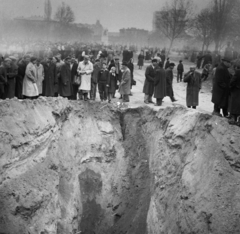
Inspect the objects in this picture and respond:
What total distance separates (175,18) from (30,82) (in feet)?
73.4

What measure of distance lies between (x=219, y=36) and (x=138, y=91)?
822 centimetres

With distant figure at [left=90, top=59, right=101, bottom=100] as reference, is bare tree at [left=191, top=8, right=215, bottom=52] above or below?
above

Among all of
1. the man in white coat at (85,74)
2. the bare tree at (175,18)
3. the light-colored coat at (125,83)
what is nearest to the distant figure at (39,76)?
the man in white coat at (85,74)

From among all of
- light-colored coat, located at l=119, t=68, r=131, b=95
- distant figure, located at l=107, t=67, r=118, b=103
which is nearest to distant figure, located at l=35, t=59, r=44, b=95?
distant figure, located at l=107, t=67, r=118, b=103

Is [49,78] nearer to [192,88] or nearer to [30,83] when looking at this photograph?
[30,83]

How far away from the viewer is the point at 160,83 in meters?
14.0

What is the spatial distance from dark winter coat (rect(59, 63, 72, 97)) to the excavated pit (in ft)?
6.32

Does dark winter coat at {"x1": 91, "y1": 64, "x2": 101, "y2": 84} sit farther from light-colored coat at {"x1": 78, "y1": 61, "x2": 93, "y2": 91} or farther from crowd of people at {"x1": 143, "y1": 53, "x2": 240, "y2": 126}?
crowd of people at {"x1": 143, "y1": 53, "x2": 240, "y2": 126}

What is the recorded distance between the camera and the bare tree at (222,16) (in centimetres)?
2148

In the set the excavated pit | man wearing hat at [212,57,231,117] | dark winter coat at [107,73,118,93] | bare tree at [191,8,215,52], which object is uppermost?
bare tree at [191,8,215,52]

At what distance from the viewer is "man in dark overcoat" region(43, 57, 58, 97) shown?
1373 centimetres

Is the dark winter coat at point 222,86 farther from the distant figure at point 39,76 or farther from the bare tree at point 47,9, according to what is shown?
the bare tree at point 47,9

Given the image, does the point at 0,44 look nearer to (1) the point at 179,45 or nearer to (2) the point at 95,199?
(2) the point at 95,199

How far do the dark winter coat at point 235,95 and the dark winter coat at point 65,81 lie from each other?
19.9ft
